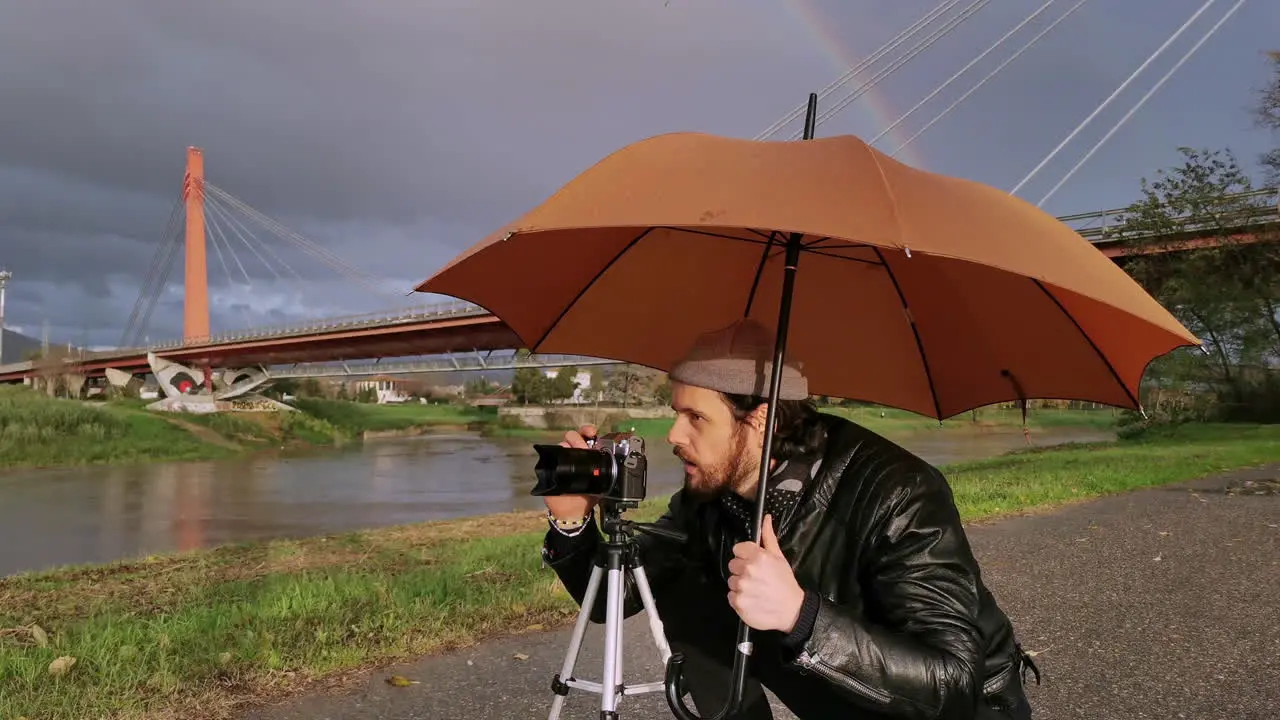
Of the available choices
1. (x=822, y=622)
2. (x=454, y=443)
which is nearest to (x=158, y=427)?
(x=454, y=443)

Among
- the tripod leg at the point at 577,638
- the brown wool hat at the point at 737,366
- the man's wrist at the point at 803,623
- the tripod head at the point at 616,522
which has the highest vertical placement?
the brown wool hat at the point at 737,366

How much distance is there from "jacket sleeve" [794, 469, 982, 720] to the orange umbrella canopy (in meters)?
0.50

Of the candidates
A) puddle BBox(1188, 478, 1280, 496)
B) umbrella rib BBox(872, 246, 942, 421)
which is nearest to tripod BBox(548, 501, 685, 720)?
umbrella rib BBox(872, 246, 942, 421)

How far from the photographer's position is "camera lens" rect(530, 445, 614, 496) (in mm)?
1825

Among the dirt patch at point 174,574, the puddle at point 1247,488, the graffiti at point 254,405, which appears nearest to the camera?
the dirt patch at point 174,574

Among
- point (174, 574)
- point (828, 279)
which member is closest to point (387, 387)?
point (174, 574)

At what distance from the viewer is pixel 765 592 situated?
1.35 metres

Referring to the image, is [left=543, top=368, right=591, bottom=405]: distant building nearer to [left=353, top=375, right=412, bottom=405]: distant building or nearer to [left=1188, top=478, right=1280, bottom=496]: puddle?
[left=1188, top=478, right=1280, bottom=496]: puddle

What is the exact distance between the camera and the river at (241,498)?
1338 centimetres

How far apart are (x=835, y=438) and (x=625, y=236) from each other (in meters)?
0.93

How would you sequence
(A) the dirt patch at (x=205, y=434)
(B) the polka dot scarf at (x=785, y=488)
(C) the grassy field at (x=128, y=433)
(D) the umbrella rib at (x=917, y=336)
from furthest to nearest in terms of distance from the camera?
(A) the dirt patch at (x=205, y=434) < (C) the grassy field at (x=128, y=433) < (D) the umbrella rib at (x=917, y=336) < (B) the polka dot scarf at (x=785, y=488)

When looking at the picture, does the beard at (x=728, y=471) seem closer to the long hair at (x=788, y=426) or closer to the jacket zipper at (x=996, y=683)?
the long hair at (x=788, y=426)

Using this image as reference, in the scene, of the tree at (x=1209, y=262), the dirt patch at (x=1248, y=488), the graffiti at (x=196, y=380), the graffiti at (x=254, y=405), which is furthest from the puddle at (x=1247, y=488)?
the graffiti at (x=196, y=380)

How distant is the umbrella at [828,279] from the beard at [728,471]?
0.14 m
